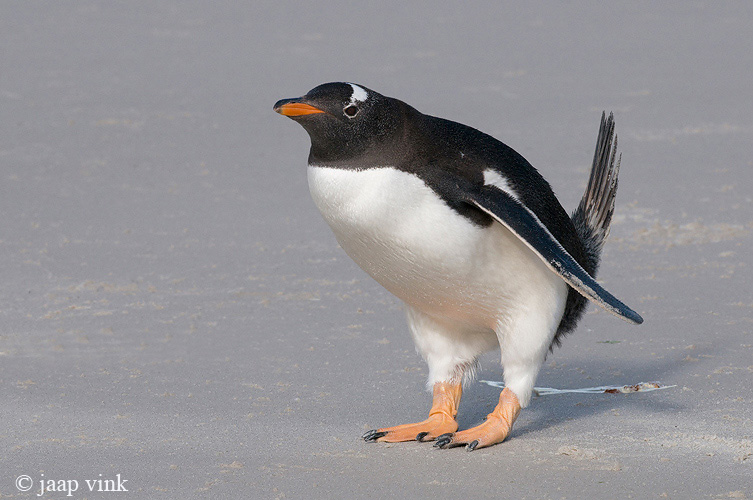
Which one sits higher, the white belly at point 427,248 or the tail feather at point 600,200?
the tail feather at point 600,200

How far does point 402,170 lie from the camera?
358cm

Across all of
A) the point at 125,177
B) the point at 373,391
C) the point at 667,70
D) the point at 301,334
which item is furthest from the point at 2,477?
the point at 667,70

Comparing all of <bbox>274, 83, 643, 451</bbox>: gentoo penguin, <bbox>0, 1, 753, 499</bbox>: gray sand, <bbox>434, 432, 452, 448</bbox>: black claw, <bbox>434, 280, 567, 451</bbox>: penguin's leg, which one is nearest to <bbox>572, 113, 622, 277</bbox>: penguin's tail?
<bbox>274, 83, 643, 451</bbox>: gentoo penguin

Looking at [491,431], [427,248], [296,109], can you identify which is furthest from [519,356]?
[296,109]

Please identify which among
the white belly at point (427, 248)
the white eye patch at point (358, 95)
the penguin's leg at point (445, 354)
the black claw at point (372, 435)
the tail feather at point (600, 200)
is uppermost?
the white eye patch at point (358, 95)

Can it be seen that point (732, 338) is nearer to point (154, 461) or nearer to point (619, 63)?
point (154, 461)

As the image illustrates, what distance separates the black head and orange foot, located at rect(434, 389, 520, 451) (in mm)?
1013

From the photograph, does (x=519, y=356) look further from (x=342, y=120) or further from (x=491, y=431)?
(x=342, y=120)

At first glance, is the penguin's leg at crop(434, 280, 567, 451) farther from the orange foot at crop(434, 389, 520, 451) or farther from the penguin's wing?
the penguin's wing

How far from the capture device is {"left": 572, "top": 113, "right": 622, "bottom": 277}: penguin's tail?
439 centimetres

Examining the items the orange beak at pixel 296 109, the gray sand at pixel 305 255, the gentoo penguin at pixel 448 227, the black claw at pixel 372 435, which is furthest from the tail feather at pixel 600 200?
the orange beak at pixel 296 109

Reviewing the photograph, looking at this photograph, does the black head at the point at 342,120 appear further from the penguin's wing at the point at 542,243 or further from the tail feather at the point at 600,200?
the tail feather at the point at 600,200

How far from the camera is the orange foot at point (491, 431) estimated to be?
12.4 ft

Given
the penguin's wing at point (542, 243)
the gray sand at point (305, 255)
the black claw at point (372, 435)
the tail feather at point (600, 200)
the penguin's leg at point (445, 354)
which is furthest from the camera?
the tail feather at point (600, 200)
